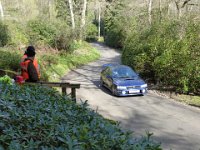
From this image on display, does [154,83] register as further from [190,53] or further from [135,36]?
[135,36]

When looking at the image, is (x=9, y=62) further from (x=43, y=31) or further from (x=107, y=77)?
(x=43, y=31)

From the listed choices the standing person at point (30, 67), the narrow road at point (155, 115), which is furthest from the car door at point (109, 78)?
the standing person at point (30, 67)

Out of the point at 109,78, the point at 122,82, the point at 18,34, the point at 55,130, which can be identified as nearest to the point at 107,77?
the point at 109,78

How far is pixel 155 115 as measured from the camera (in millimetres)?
11898

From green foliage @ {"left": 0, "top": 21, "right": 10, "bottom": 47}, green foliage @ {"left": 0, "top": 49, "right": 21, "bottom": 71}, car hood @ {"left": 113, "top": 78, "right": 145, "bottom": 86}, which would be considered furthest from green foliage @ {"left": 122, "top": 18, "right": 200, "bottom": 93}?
green foliage @ {"left": 0, "top": 21, "right": 10, "bottom": 47}

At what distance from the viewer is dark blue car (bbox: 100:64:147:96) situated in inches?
594

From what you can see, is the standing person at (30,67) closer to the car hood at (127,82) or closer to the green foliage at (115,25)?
the car hood at (127,82)

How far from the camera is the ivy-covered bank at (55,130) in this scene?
8.99 feet

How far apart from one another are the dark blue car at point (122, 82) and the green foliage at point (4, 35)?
11157 mm

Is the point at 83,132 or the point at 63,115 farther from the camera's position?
the point at 63,115

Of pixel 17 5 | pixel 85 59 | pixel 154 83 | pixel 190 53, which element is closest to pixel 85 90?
pixel 154 83

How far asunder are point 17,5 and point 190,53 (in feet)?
121

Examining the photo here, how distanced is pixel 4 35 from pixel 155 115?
1736cm

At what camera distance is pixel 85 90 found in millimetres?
17219
